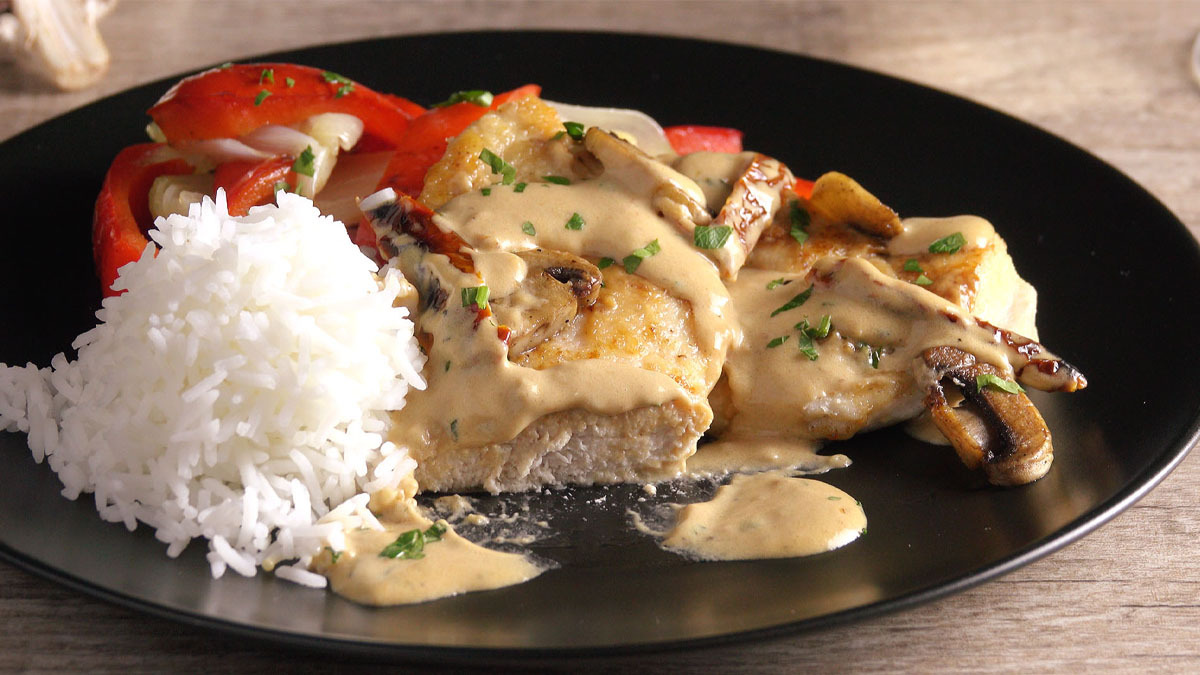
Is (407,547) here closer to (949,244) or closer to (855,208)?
(855,208)

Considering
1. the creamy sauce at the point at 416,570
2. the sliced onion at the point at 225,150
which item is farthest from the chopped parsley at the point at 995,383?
the sliced onion at the point at 225,150

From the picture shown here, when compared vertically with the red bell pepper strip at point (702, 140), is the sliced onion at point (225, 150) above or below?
above

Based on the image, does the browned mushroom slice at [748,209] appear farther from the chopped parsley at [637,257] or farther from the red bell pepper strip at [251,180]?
the red bell pepper strip at [251,180]

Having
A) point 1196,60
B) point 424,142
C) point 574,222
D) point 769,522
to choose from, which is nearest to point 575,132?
point 574,222

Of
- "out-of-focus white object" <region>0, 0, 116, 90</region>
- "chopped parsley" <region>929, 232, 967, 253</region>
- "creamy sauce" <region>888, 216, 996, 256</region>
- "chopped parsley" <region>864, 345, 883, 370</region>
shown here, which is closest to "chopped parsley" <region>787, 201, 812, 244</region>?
"creamy sauce" <region>888, 216, 996, 256</region>

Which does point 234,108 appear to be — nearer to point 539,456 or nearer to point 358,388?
point 358,388

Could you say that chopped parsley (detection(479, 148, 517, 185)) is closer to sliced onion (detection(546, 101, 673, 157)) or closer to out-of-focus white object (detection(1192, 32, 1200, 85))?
sliced onion (detection(546, 101, 673, 157))

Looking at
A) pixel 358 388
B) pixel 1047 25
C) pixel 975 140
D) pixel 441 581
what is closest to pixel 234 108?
pixel 358 388
